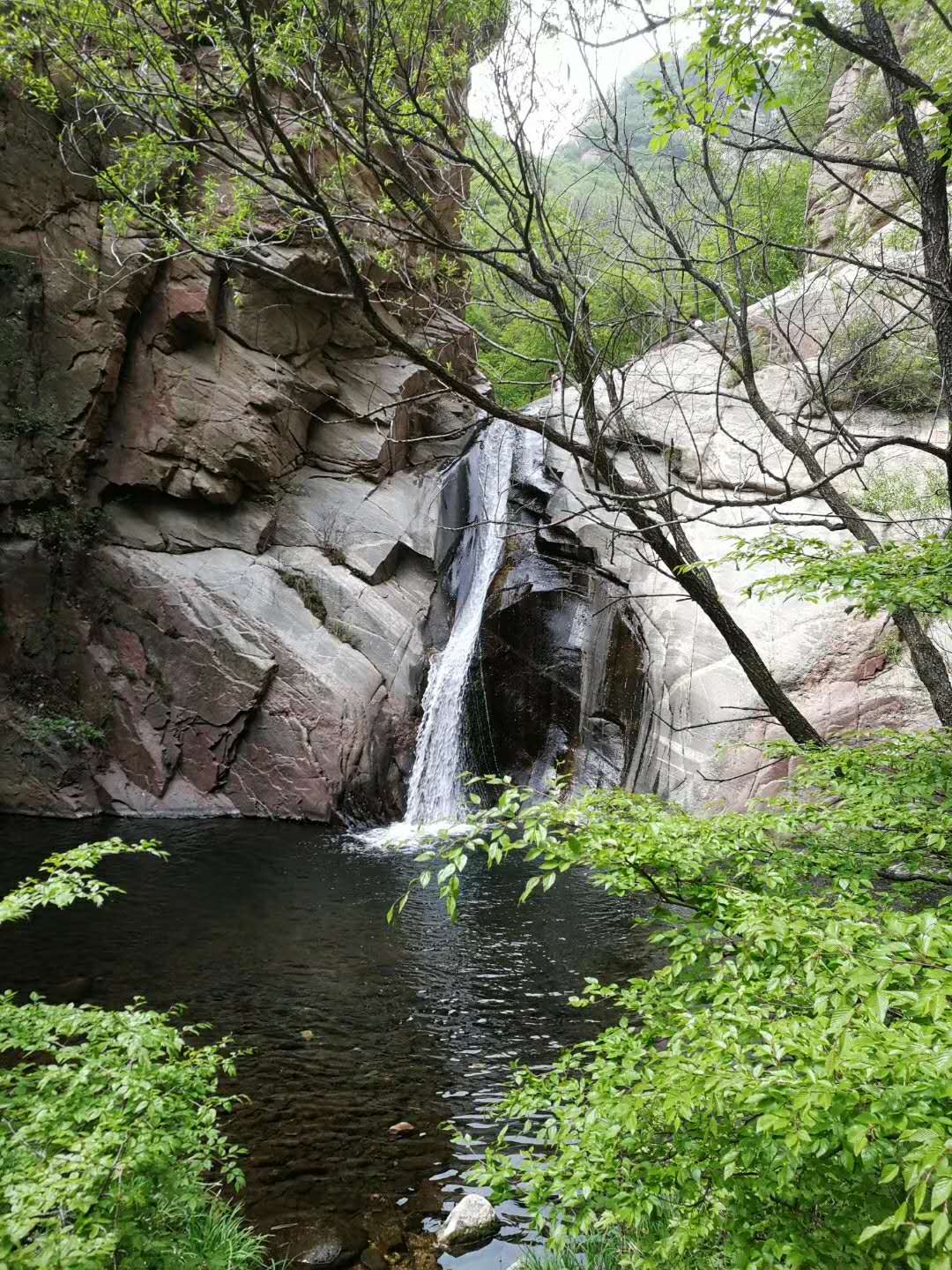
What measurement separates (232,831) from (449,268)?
9047 mm

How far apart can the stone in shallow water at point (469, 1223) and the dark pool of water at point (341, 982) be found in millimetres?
106

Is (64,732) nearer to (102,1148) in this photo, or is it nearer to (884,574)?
(102,1148)

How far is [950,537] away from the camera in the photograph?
450 centimetres

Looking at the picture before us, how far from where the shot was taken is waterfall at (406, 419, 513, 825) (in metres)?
14.6

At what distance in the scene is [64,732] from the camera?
13.7m

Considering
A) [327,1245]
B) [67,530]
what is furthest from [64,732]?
[327,1245]

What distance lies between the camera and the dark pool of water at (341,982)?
4.97 metres

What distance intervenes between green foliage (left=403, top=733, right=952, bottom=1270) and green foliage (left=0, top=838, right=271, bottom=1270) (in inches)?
48.5

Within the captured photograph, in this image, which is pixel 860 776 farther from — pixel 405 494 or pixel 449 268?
pixel 405 494

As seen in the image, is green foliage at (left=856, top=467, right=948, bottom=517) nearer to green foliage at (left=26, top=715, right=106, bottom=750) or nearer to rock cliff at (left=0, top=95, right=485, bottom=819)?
rock cliff at (left=0, top=95, right=485, bottom=819)

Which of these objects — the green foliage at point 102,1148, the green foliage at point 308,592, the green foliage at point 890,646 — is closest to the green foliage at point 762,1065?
the green foliage at point 102,1148

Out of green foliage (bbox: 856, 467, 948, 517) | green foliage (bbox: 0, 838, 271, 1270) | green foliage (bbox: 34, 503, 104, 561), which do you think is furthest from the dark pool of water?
green foliage (bbox: 856, 467, 948, 517)

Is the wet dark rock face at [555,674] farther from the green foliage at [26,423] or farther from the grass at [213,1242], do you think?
the grass at [213,1242]

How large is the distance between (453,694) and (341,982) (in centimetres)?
807
